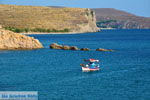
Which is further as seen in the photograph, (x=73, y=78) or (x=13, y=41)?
(x=13, y=41)

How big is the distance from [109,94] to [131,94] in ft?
5.76

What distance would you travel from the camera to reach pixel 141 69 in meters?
58.7

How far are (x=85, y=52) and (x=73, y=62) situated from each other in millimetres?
18455

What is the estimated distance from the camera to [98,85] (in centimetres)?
4572

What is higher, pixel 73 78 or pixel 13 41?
pixel 13 41

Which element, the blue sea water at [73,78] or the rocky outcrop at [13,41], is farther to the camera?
the rocky outcrop at [13,41]

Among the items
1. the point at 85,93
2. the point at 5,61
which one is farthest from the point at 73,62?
the point at 85,93

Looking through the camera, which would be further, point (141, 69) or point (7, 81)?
Result: point (141, 69)

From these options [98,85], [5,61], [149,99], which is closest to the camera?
[149,99]

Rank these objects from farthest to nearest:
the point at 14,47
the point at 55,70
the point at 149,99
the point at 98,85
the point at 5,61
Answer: the point at 14,47 < the point at 5,61 < the point at 55,70 < the point at 98,85 < the point at 149,99

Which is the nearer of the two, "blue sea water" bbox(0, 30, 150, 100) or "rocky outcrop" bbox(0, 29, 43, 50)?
"blue sea water" bbox(0, 30, 150, 100)

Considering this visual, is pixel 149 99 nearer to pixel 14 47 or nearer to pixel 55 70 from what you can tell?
pixel 55 70

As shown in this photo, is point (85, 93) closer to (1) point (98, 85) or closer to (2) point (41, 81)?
(1) point (98, 85)

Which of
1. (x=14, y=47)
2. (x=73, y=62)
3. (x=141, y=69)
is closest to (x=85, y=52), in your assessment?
(x=14, y=47)
